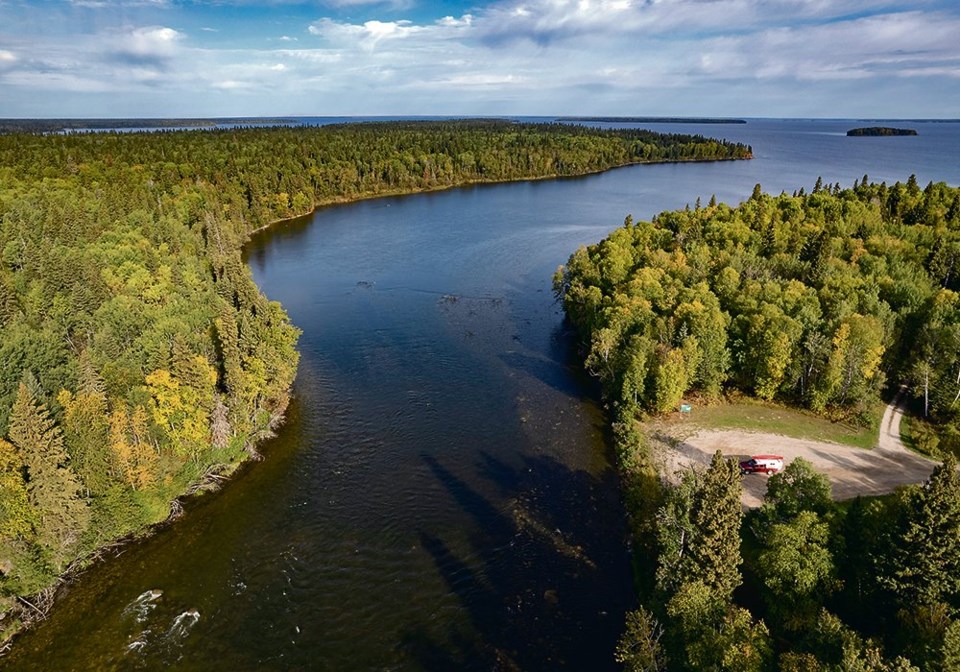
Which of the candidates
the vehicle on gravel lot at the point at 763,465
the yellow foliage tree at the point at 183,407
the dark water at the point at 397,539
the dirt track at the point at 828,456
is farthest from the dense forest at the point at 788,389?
the yellow foliage tree at the point at 183,407

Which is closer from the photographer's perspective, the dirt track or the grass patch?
the dirt track

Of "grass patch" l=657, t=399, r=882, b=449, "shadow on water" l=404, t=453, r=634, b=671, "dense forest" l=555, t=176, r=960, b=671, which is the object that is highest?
A: "dense forest" l=555, t=176, r=960, b=671

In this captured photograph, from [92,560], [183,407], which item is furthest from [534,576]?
[92,560]

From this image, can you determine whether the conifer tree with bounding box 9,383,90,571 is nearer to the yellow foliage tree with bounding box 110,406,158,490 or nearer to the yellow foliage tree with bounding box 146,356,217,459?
the yellow foliage tree with bounding box 110,406,158,490

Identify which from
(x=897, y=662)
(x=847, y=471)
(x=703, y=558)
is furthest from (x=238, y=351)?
(x=847, y=471)

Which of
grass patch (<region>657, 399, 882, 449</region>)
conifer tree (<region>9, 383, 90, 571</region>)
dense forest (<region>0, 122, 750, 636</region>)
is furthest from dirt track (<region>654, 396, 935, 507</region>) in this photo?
conifer tree (<region>9, 383, 90, 571</region>)

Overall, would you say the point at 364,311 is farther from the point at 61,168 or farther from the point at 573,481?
the point at 61,168
